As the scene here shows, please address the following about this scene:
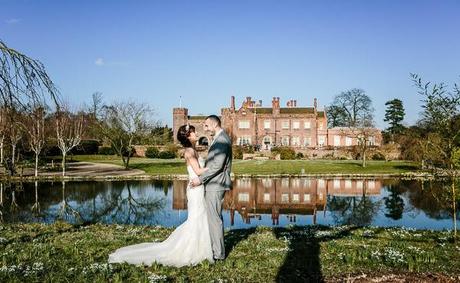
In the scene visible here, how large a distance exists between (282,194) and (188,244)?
1845 cm

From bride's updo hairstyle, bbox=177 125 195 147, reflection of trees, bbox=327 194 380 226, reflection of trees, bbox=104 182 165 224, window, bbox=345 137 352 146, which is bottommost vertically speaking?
reflection of trees, bbox=327 194 380 226

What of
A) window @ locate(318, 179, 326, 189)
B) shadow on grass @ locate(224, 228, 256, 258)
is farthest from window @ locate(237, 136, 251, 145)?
shadow on grass @ locate(224, 228, 256, 258)

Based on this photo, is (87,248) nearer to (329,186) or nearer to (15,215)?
(15,215)

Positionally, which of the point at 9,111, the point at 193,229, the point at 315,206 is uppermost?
the point at 9,111

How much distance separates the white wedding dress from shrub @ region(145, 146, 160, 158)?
50271 mm

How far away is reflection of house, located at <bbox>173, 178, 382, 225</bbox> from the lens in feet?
Answer: 66.0

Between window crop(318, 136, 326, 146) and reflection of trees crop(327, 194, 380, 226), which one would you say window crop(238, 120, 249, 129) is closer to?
window crop(318, 136, 326, 146)

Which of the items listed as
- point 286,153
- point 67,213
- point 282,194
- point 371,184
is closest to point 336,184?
point 371,184

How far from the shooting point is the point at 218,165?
7.58 metres

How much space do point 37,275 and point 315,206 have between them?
16.5 metres

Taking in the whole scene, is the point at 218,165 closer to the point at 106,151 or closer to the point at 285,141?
the point at 106,151

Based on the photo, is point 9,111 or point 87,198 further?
point 87,198

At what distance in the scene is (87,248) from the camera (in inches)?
345

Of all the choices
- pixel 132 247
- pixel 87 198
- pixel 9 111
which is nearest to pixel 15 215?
pixel 87 198
